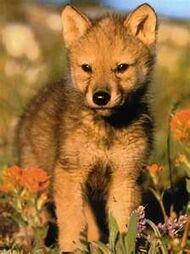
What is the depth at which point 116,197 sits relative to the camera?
574cm

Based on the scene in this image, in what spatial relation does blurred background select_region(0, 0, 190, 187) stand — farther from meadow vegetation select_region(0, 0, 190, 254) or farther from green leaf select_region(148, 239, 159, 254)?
green leaf select_region(148, 239, 159, 254)

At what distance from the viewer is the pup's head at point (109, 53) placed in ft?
17.3

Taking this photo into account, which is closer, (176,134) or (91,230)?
(176,134)

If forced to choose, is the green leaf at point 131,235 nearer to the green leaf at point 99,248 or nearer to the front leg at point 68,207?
the green leaf at point 99,248

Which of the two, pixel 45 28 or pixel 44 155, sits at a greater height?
pixel 45 28

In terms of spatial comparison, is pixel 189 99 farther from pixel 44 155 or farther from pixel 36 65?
pixel 44 155

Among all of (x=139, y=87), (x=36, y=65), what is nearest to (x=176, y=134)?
(x=139, y=87)

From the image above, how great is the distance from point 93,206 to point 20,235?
2.47 ft

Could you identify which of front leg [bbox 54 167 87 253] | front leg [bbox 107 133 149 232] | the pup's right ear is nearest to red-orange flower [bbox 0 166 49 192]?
front leg [bbox 54 167 87 253]

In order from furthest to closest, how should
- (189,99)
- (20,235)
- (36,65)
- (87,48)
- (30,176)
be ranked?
(36,65) → (189,99) → (20,235) → (87,48) → (30,176)

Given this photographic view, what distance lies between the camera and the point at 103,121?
5.71 metres

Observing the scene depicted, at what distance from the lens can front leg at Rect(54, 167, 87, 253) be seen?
18.1 feet

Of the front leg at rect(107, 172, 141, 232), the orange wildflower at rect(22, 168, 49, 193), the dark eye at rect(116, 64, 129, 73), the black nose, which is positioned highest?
the dark eye at rect(116, 64, 129, 73)

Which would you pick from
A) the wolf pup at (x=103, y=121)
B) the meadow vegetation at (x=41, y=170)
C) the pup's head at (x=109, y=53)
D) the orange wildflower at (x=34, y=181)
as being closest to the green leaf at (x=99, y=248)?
the meadow vegetation at (x=41, y=170)
